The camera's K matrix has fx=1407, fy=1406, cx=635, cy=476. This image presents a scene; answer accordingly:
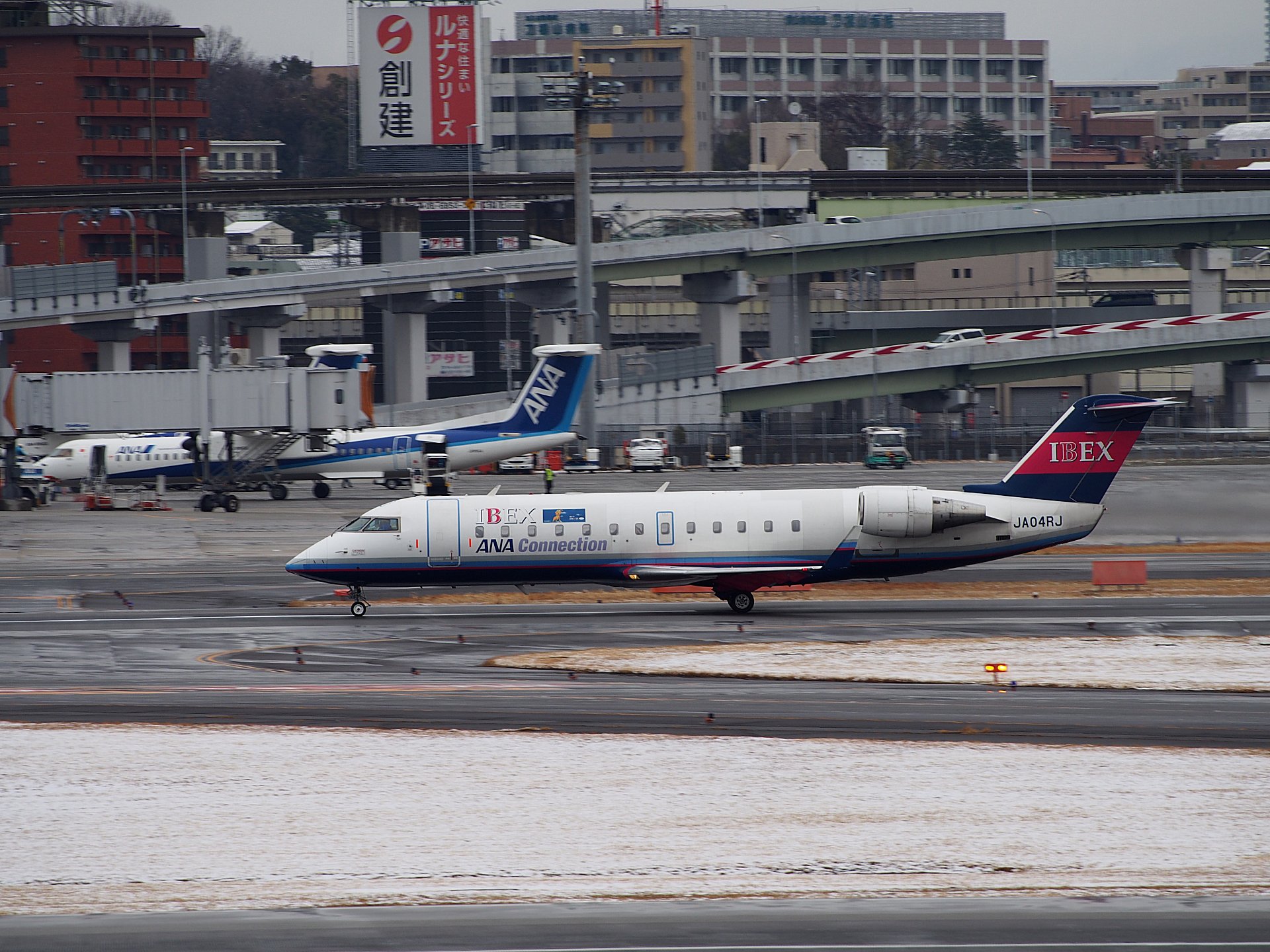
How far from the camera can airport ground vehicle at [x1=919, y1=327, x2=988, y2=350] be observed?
10044cm

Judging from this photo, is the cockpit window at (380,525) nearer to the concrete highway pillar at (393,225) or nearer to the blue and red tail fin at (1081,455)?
the blue and red tail fin at (1081,455)

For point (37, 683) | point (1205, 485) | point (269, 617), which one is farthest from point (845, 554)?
point (1205, 485)

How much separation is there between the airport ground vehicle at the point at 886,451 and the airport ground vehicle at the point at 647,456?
39.8 feet

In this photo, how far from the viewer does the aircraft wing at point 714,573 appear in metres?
37.8

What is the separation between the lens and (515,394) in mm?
103562

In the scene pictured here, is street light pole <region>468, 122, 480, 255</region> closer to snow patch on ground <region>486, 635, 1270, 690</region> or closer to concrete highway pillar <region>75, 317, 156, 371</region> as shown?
concrete highway pillar <region>75, 317, 156, 371</region>

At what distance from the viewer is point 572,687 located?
28188 mm

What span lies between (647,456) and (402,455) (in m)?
17.7

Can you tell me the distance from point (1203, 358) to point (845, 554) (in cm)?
7520

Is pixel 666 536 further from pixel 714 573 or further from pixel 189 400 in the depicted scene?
pixel 189 400

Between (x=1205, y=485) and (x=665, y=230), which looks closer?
(x=1205, y=485)

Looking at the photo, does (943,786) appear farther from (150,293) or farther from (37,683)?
(150,293)

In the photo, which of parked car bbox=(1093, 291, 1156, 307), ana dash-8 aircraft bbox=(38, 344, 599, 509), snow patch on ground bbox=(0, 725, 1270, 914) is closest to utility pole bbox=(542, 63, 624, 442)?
ana dash-8 aircraft bbox=(38, 344, 599, 509)

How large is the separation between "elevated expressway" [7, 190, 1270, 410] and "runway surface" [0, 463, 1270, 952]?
46.2m
